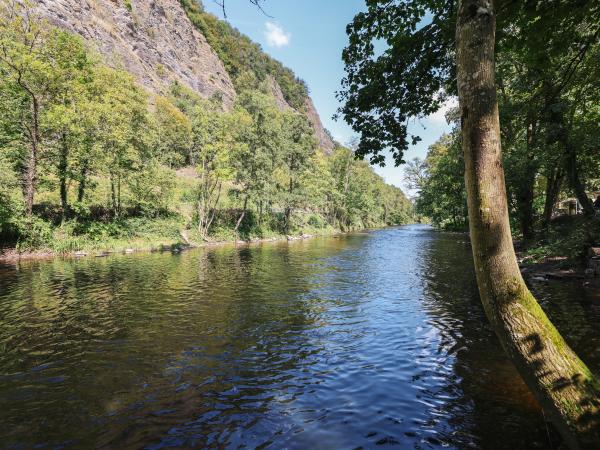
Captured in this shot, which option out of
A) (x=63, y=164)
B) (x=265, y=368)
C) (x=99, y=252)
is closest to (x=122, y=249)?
(x=99, y=252)

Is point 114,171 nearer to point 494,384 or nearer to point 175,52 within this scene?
point 494,384

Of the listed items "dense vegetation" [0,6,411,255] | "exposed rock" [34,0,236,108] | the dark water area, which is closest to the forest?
the dark water area

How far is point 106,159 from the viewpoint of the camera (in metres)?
33.8

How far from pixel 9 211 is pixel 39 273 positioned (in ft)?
34.6

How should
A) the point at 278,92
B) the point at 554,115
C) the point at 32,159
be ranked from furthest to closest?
the point at 278,92
the point at 32,159
the point at 554,115

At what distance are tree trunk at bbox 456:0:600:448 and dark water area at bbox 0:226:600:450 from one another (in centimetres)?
241

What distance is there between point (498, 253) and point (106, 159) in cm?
3730

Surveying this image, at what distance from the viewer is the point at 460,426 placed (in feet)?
18.8

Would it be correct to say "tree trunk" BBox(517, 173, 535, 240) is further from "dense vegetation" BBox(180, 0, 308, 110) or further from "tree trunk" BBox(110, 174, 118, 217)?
"dense vegetation" BBox(180, 0, 308, 110)

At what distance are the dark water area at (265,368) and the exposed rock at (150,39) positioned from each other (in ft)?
227

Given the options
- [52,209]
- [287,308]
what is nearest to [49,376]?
[287,308]

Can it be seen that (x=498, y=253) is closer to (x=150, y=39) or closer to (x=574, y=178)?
(x=574, y=178)

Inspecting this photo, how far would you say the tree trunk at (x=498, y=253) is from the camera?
3443 millimetres

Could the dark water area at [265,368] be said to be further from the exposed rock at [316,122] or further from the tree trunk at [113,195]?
the exposed rock at [316,122]
